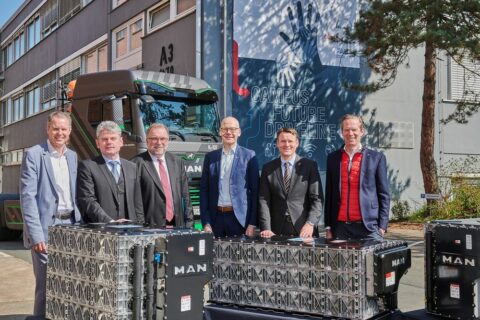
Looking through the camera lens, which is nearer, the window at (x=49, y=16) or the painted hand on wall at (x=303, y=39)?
the painted hand on wall at (x=303, y=39)

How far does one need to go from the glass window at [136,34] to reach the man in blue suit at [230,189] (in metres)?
13.5

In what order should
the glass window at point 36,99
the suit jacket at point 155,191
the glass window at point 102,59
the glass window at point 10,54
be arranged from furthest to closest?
the glass window at point 10,54
the glass window at point 36,99
the glass window at point 102,59
the suit jacket at point 155,191

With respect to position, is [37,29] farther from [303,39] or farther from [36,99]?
[303,39]

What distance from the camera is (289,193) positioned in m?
5.06

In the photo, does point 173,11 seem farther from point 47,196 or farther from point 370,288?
point 370,288

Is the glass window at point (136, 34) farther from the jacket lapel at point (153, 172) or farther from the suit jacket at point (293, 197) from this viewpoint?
the suit jacket at point (293, 197)

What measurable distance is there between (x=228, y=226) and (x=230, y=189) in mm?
339

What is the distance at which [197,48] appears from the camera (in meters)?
14.3

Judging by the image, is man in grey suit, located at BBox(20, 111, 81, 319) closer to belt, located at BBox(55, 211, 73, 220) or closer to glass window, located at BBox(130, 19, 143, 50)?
belt, located at BBox(55, 211, 73, 220)

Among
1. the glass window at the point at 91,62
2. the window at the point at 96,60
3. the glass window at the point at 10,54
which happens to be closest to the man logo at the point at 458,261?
the window at the point at 96,60

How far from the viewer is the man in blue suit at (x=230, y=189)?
17.2 feet

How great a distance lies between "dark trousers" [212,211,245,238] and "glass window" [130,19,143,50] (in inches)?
540

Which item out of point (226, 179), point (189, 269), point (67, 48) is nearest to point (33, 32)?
point (67, 48)

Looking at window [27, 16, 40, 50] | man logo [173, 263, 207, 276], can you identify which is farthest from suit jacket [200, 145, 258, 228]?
window [27, 16, 40, 50]
